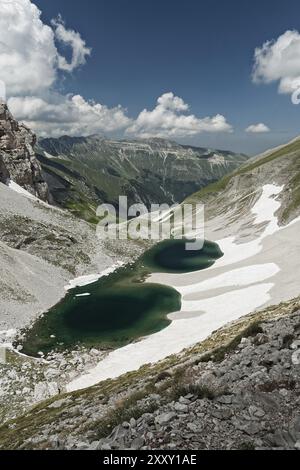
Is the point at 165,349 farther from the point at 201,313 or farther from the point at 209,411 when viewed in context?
the point at 209,411

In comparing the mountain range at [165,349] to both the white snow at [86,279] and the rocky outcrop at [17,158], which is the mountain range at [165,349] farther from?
the white snow at [86,279]

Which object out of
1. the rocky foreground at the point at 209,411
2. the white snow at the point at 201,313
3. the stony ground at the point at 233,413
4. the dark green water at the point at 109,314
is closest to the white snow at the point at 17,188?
the dark green water at the point at 109,314

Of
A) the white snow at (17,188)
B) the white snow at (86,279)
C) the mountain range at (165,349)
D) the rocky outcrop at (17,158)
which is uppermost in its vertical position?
the rocky outcrop at (17,158)

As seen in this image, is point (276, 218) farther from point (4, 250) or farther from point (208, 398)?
point (208, 398)

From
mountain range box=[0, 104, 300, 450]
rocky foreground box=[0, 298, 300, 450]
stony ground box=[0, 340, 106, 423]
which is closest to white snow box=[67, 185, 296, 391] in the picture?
mountain range box=[0, 104, 300, 450]

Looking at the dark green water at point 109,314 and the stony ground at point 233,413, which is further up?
the stony ground at point 233,413
